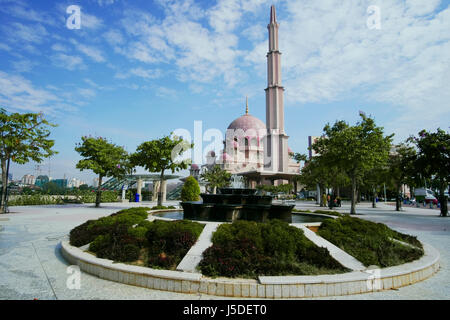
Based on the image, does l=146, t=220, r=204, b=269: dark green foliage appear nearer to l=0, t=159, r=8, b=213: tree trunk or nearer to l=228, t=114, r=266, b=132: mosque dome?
l=0, t=159, r=8, b=213: tree trunk

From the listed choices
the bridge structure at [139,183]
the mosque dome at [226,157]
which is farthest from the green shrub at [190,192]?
the mosque dome at [226,157]

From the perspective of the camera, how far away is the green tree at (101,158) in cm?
2355

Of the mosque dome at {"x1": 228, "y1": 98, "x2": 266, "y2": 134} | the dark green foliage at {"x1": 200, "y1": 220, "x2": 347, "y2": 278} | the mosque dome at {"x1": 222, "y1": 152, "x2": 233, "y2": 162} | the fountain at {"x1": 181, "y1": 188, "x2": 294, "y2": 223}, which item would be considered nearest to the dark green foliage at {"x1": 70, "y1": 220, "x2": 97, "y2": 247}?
the fountain at {"x1": 181, "y1": 188, "x2": 294, "y2": 223}

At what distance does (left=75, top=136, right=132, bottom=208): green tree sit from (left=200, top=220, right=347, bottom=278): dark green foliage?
20413mm

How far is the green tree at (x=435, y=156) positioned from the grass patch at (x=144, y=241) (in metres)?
21.7

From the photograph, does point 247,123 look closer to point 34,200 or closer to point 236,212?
point 34,200

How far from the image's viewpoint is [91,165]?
2322 cm

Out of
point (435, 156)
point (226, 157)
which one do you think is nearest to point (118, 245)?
point (435, 156)

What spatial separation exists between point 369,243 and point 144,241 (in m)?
5.54

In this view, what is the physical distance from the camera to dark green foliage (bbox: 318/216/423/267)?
5.96 m

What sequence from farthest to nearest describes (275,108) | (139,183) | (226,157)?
(226,157), (275,108), (139,183)

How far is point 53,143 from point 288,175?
53183mm

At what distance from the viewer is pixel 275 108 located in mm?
62969
